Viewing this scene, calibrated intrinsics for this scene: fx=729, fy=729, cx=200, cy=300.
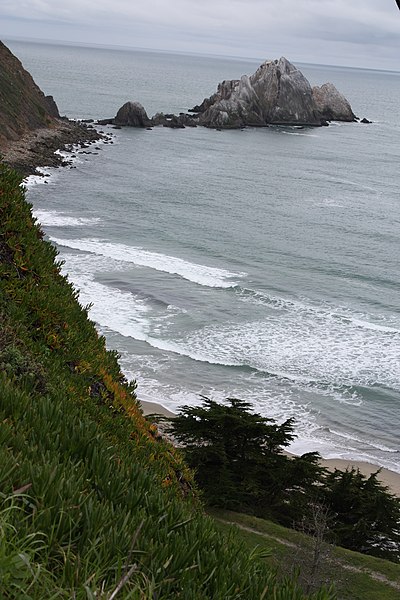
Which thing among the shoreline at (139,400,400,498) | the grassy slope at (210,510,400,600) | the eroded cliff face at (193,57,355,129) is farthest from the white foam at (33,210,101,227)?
the eroded cliff face at (193,57,355,129)

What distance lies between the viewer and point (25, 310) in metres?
7.89

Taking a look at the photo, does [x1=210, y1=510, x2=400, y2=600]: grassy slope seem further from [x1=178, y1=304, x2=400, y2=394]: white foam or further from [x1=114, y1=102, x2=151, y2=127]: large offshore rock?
[x1=114, y1=102, x2=151, y2=127]: large offshore rock

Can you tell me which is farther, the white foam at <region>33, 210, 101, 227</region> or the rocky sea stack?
the rocky sea stack

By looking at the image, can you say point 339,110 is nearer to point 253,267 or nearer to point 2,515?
point 253,267

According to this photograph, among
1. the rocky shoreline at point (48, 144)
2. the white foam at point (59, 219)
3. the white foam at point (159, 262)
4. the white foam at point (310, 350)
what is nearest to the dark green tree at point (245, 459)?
the white foam at point (310, 350)

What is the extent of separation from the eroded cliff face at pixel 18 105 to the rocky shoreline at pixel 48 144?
3.02ft

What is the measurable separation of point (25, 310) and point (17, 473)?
4.71m

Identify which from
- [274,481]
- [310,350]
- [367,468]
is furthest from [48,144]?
[274,481]

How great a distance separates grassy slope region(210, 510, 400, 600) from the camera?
56.5 feet

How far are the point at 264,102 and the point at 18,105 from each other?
58.8m

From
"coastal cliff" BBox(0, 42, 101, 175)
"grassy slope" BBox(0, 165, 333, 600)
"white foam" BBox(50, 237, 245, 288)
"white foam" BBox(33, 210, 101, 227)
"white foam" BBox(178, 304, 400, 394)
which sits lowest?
"white foam" BBox(178, 304, 400, 394)

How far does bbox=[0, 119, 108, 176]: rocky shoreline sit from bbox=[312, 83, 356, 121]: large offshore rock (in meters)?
59.3

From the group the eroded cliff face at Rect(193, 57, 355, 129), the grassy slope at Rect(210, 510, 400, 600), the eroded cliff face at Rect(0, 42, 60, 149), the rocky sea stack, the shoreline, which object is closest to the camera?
the grassy slope at Rect(210, 510, 400, 600)

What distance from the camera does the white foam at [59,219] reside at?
55444 mm
